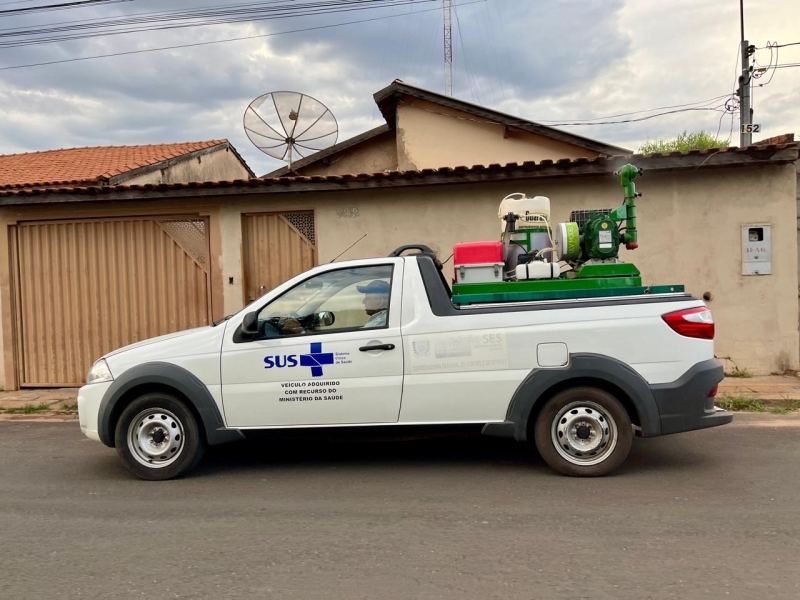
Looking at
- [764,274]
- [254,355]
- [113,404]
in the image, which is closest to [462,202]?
[764,274]

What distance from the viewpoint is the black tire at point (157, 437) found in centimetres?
516

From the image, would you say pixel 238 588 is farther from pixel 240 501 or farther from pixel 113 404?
pixel 113 404

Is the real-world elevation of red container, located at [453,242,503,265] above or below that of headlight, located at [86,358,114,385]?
above

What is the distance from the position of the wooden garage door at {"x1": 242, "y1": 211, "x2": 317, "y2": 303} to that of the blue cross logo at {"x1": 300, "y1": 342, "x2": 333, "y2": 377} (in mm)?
4527

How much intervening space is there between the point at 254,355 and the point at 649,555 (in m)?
3.12

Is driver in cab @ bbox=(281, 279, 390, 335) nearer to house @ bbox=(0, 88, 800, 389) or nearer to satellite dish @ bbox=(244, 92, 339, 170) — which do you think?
house @ bbox=(0, 88, 800, 389)

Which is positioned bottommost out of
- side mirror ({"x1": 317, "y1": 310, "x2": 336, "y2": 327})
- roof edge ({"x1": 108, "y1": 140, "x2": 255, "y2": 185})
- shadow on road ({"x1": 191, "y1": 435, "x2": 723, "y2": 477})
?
shadow on road ({"x1": 191, "y1": 435, "x2": 723, "y2": 477})

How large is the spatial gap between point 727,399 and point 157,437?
6.29 m

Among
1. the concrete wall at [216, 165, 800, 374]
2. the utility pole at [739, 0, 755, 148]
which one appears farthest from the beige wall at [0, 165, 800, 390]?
the utility pole at [739, 0, 755, 148]

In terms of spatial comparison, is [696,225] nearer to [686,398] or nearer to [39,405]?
[686,398]

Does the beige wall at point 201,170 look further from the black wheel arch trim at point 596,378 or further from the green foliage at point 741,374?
the green foliage at point 741,374

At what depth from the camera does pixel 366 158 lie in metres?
15.9

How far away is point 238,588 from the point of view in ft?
11.1

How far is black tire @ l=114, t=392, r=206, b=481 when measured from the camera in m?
5.16
